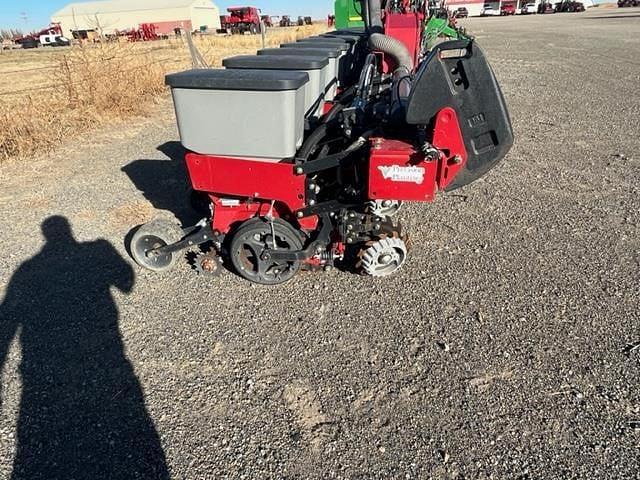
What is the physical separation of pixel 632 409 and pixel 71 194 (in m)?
5.33

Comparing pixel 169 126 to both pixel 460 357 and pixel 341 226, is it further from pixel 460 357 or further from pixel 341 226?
pixel 460 357

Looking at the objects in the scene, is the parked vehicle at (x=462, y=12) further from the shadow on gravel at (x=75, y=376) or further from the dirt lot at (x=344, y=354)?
the shadow on gravel at (x=75, y=376)

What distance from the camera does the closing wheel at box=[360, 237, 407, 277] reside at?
305cm

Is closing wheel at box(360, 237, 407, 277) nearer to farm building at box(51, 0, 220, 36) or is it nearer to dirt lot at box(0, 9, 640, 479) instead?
dirt lot at box(0, 9, 640, 479)

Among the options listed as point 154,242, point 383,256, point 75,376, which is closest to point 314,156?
point 383,256

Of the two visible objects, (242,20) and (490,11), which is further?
(490,11)

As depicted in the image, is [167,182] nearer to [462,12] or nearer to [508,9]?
[462,12]

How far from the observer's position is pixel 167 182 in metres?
5.27

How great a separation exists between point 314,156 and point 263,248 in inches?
28.5

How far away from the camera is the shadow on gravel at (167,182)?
455cm

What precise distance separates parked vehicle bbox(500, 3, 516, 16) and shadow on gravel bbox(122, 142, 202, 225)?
5822 cm

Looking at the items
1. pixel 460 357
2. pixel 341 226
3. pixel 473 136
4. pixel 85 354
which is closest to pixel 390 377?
pixel 460 357

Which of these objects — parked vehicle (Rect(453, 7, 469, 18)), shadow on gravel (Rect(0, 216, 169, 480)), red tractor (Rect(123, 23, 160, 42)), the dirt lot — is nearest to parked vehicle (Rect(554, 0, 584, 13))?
parked vehicle (Rect(453, 7, 469, 18))

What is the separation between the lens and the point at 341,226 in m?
3.07
